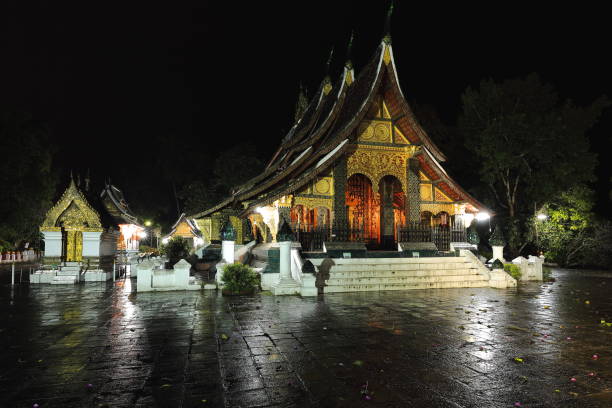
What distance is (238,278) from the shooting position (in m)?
10.4

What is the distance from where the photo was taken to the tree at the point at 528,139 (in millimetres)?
22656

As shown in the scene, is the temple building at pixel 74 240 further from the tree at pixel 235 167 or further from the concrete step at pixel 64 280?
the tree at pixel 235 167

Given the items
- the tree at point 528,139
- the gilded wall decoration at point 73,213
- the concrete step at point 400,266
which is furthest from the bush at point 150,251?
the tree at point 528,139

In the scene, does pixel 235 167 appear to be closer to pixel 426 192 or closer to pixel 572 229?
pixel 426 192

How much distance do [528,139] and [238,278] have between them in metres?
19.6

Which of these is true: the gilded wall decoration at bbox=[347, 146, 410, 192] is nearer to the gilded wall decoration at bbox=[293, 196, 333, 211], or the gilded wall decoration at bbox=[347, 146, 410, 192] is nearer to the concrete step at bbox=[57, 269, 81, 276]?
the gilded wall decoration at bbox=[293, 196, 333, 211]

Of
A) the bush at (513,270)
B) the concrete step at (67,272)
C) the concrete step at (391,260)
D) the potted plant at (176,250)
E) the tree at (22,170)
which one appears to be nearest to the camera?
the concrete step at (391,260)

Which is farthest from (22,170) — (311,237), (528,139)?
(528,139)

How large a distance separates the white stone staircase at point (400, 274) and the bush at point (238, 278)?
1.96m

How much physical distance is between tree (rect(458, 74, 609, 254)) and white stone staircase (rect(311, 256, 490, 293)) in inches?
503

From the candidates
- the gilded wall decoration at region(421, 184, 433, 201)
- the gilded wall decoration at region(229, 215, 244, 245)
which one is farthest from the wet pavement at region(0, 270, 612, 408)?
the gilded wall decoration at region(229, 215, 244, 245)

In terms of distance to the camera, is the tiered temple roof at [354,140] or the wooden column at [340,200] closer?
the tiered temple roof at [354,140]

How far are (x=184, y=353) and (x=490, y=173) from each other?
930 inches

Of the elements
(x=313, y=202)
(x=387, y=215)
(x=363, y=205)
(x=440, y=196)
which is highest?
(x=440, y=196)
